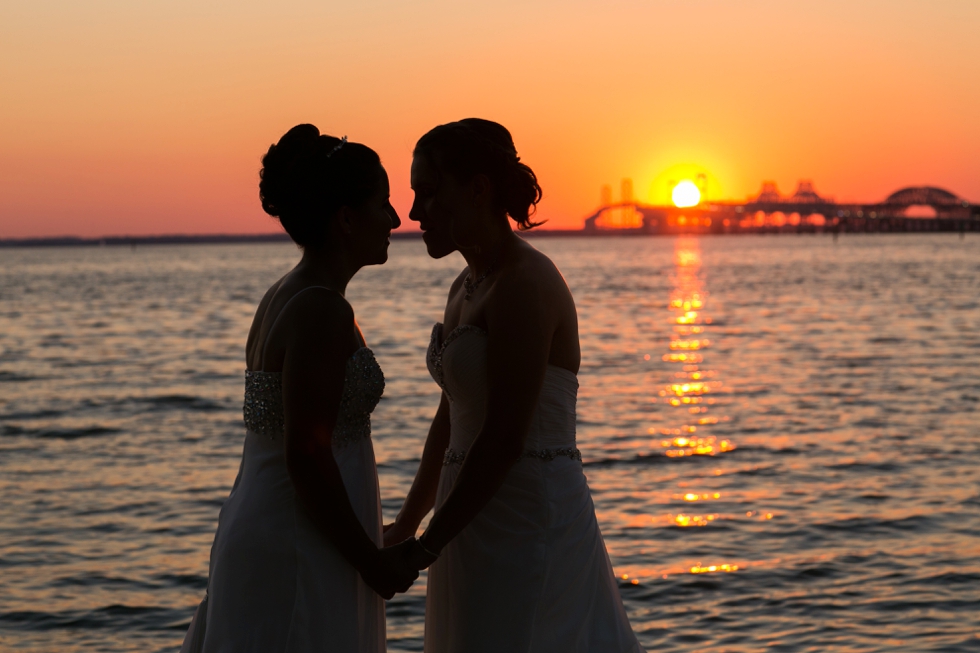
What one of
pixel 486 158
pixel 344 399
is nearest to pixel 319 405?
pixel 344 399

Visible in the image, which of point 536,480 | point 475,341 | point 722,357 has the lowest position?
point 722,357

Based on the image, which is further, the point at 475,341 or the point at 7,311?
the point at 7,311

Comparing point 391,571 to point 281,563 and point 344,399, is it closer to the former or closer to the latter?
point 281,563

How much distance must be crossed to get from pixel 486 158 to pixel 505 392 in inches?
25.5

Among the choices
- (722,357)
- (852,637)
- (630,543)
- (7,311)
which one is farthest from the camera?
(7,311)

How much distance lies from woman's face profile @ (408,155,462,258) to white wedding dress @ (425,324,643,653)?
26 centimetres

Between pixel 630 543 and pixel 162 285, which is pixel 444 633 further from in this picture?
pixel 162 285

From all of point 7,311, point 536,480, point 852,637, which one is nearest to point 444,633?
point 536,480

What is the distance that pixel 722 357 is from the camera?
2292 centimetres

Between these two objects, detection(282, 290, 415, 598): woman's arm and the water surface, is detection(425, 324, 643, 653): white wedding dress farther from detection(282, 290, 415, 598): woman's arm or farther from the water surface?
the water surface

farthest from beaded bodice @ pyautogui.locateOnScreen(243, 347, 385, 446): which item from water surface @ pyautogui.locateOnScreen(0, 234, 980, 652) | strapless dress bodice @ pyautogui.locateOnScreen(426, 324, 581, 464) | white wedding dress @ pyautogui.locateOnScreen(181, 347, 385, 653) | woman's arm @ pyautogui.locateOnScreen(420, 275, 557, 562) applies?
water surface @ pyautogui.locateOnScreen(0, 234, 980, 652)

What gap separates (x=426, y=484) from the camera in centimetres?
350

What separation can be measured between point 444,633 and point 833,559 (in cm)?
516

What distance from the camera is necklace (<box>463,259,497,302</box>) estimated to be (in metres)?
3.15
